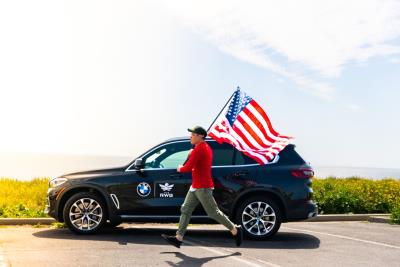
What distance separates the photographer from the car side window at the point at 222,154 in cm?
1091

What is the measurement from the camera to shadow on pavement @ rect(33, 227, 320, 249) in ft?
33.4

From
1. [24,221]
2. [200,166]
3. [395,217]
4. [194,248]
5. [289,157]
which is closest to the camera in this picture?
[200,166]

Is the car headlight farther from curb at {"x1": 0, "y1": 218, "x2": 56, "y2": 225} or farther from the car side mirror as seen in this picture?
curb at {"x1": 0, "y1": 218, "x2": 56, "y2": 225}

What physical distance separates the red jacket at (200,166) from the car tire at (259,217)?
1.70 metres

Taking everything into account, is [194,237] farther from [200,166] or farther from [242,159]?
[200,166]

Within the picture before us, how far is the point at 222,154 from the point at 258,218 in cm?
131

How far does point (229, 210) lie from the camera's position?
10.7 m

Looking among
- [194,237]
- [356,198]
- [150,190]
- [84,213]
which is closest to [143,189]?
[150,190]

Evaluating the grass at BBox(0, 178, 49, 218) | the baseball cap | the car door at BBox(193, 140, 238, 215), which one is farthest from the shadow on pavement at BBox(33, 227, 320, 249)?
the grass at BBox(0, 178, 49, 218)

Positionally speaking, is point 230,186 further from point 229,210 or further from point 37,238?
point 37,238

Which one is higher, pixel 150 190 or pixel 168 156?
pixel 168 156

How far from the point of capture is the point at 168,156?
11.0 meters

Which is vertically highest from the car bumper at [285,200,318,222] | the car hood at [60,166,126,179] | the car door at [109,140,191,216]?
the car hood at [60,166,126,179]

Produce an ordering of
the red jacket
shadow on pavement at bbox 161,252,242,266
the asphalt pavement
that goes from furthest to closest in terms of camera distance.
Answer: the red jacket → the asphalt pavement → shadow on pavement at bbox 161,252,242,266
